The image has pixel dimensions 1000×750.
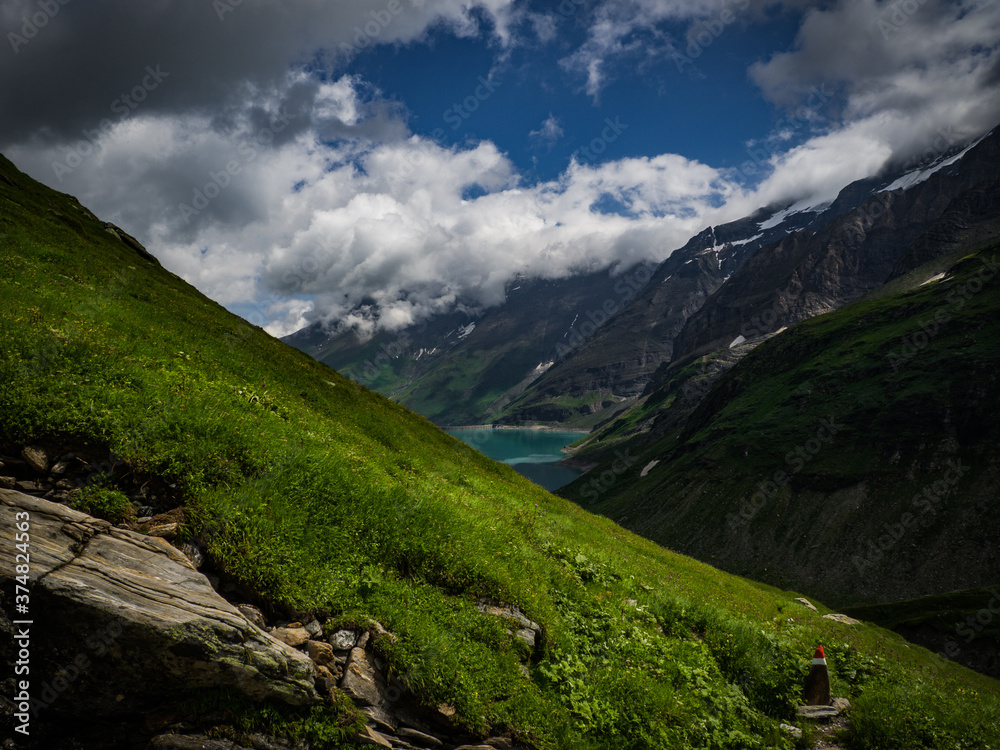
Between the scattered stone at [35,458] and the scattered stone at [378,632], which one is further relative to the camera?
the scattered stone at [378,632]

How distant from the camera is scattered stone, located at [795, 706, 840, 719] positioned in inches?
454

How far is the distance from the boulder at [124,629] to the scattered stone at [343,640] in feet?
2.55

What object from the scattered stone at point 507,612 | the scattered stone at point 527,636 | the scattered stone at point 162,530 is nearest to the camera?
the scattered stone at point 162,530

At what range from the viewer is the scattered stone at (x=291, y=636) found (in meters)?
8.02

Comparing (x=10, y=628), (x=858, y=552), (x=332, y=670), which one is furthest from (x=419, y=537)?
(x=858, y=552)

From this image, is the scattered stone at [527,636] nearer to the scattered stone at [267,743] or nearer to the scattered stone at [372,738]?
the scattered stone at [372,738]

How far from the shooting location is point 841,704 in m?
12.1

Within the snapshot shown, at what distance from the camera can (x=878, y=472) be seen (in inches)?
6294

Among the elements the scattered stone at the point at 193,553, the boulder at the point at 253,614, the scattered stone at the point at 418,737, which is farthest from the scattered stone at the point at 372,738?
the scattered stone at the point at 193,553

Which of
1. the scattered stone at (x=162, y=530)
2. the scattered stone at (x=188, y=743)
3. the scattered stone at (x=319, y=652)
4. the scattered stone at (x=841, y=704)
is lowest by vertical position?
the scattered stone at (x=188, y=743)

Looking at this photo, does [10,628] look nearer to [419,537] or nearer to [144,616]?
[144,616]

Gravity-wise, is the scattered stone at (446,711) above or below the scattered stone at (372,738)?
above

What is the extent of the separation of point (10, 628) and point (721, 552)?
180 metres

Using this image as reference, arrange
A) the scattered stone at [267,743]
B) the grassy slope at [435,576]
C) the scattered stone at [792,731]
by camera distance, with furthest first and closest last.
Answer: the scattered stone at [792,731], the grassy slope at [435,576], the scattered stone at [267,743]
